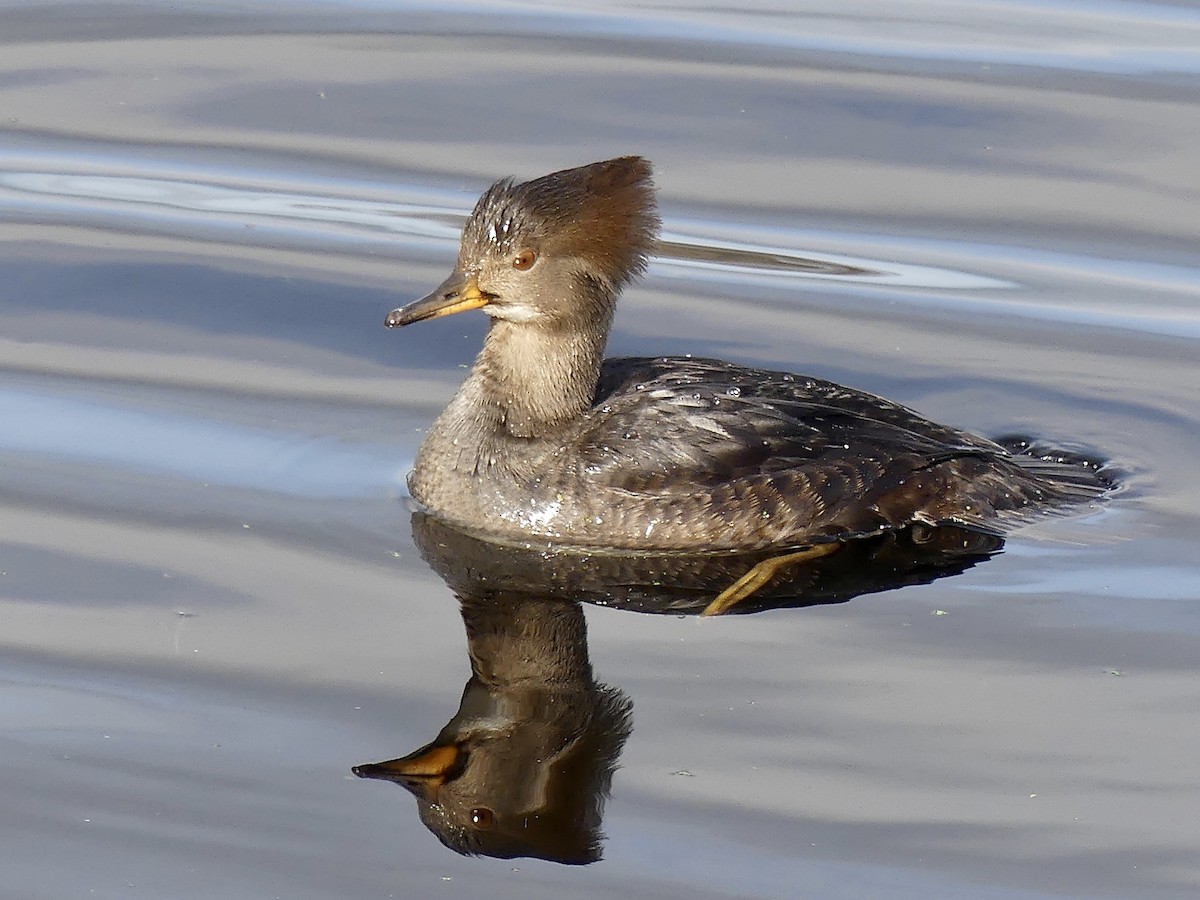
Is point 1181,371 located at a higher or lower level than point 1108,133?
lower

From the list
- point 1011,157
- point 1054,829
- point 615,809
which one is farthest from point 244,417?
point 1011,157

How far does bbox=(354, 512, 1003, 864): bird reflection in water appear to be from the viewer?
19.5 ft

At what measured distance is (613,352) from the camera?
1020 cm

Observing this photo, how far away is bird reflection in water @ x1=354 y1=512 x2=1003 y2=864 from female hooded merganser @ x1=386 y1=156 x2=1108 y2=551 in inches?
5.4

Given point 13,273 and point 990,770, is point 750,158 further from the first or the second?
point 990,770

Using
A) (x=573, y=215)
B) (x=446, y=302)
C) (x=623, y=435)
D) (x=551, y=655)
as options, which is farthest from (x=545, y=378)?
(x=551, y=655)

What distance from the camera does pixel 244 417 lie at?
9.01m

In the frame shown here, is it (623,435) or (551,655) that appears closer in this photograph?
(551,655)

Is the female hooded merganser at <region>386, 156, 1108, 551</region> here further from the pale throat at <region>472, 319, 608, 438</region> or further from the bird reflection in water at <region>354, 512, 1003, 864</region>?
the bird reflection in water at <region>354, 512, 1003, 864</region>

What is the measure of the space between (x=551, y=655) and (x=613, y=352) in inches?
135

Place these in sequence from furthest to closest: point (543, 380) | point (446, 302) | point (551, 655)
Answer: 1. point (543, 380)
2. point (446, 302)
3. point (551, 655)

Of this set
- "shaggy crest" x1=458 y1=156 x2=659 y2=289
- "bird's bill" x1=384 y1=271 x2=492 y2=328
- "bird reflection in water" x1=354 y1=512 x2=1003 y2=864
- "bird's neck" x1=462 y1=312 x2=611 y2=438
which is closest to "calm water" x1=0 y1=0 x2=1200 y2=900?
"bird reflection in water" x1=354 y1=512 x2=1003 y2=864

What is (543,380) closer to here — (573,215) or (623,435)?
(623,435)

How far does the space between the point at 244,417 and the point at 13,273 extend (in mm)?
2413
